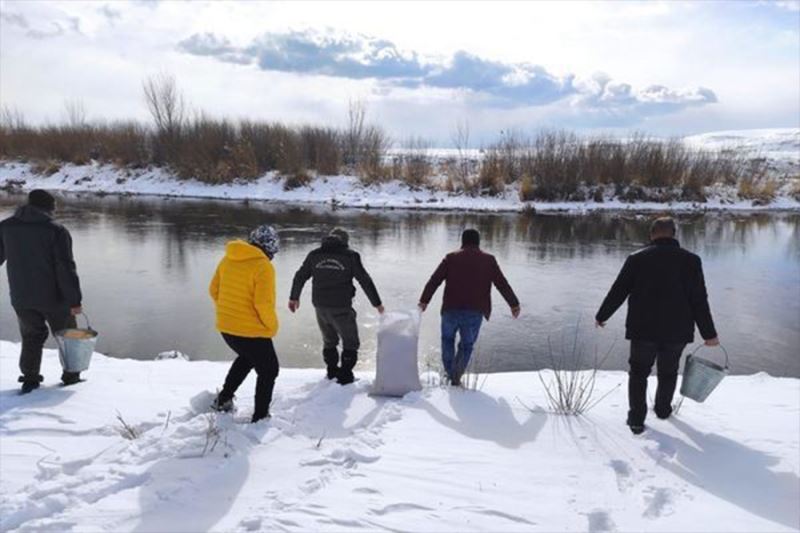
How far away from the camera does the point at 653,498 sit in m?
3.36

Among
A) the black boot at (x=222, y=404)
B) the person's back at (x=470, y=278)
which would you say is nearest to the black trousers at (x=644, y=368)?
the person's back at (x=470, y=278)

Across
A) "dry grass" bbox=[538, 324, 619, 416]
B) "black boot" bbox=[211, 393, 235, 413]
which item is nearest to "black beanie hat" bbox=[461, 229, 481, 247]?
"dry grass" bbox=[538, 324, 619, 416]

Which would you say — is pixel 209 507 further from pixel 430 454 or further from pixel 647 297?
pixel 647 297

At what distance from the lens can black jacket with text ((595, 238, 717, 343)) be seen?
437 centimetres

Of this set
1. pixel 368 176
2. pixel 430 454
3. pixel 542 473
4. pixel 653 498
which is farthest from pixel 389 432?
pixel 368 176

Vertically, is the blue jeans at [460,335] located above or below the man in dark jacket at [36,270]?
below

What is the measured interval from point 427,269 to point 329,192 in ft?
53.6

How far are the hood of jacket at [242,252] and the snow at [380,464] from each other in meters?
1.14

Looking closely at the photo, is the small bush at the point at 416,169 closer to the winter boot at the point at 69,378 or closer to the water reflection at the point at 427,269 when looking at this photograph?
the water reflection at the point at 427,269

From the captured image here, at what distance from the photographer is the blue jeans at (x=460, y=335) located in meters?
5.47

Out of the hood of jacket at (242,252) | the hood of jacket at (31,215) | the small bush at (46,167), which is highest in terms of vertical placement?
the small bush at (46,167)

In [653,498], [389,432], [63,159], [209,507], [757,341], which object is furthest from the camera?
[63,159]

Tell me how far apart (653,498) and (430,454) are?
1.30 meters

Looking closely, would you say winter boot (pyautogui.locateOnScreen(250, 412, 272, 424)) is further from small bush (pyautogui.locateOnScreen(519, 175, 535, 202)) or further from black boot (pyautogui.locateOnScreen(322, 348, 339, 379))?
small bush (pyautogui.locateOnScreen(519, 175, 535, 202))
